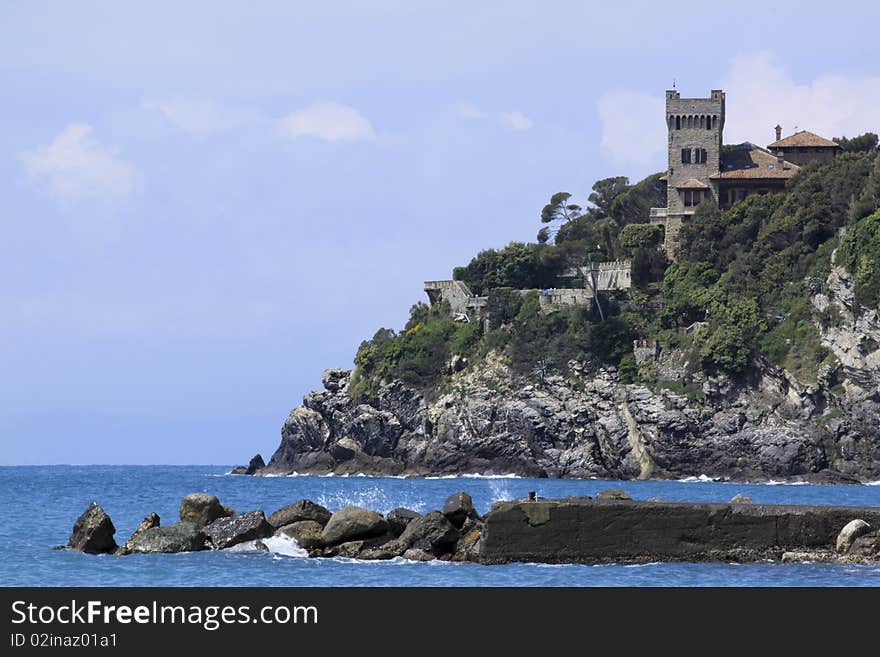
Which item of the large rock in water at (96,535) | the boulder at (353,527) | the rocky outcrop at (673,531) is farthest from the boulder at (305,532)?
the rocky outcrop at (673,531)

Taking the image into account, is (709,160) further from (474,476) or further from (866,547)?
(866,547)

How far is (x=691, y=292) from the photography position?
338ft

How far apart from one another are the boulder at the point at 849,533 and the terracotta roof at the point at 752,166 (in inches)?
3104

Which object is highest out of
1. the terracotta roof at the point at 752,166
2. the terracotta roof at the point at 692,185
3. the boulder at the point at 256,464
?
the terracotta roof at the point at 752,166

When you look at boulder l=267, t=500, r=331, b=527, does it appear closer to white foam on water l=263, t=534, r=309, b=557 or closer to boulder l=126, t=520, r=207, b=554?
white foam on water l=263, t=534, r=309, b=557

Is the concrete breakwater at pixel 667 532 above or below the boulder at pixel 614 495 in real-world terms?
below

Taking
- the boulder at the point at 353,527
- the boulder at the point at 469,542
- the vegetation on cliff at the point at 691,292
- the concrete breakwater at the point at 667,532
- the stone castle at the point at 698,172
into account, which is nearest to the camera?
the concrete breakwater at the point at 667,532

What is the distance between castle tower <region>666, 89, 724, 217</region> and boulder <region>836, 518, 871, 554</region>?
263 ft

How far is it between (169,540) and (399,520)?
5209 millimetres

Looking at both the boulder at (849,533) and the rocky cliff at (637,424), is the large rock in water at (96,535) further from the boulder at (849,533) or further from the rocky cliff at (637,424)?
the rocky cliff at (637,424)

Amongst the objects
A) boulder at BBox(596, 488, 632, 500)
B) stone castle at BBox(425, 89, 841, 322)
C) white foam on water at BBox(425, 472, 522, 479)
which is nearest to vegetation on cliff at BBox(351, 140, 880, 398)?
stone castle at BBox(425, 89, 841, 322)

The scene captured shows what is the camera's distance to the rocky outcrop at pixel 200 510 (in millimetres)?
38344
